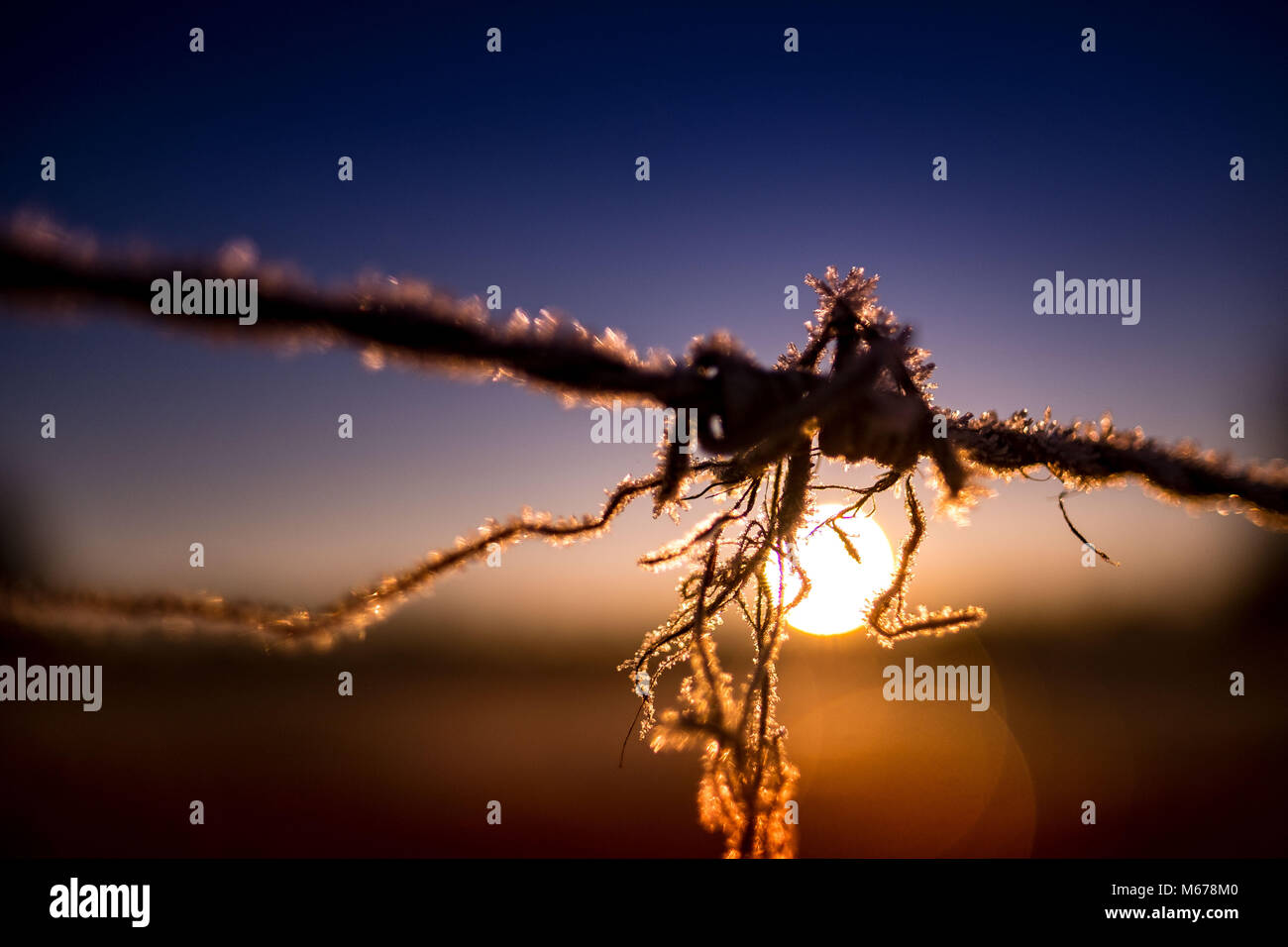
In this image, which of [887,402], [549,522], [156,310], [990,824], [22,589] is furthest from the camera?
[990,824]

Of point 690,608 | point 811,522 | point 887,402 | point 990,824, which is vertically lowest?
point 990,824

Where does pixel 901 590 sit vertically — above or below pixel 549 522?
below

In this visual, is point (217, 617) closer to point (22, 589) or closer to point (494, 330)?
point (22, 589)

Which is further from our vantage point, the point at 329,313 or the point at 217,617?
the point at 217,617

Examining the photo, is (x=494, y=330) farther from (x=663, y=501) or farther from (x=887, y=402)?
(x=887, y=402)

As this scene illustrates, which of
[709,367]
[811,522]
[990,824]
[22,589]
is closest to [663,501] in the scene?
[709,367]

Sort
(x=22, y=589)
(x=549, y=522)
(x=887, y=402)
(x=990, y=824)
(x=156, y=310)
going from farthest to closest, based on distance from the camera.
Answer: (x=990, y=824) < (x=549, y=522) < (x=887, y=402) < (x=22, y=589) < (x=156, y=310)
